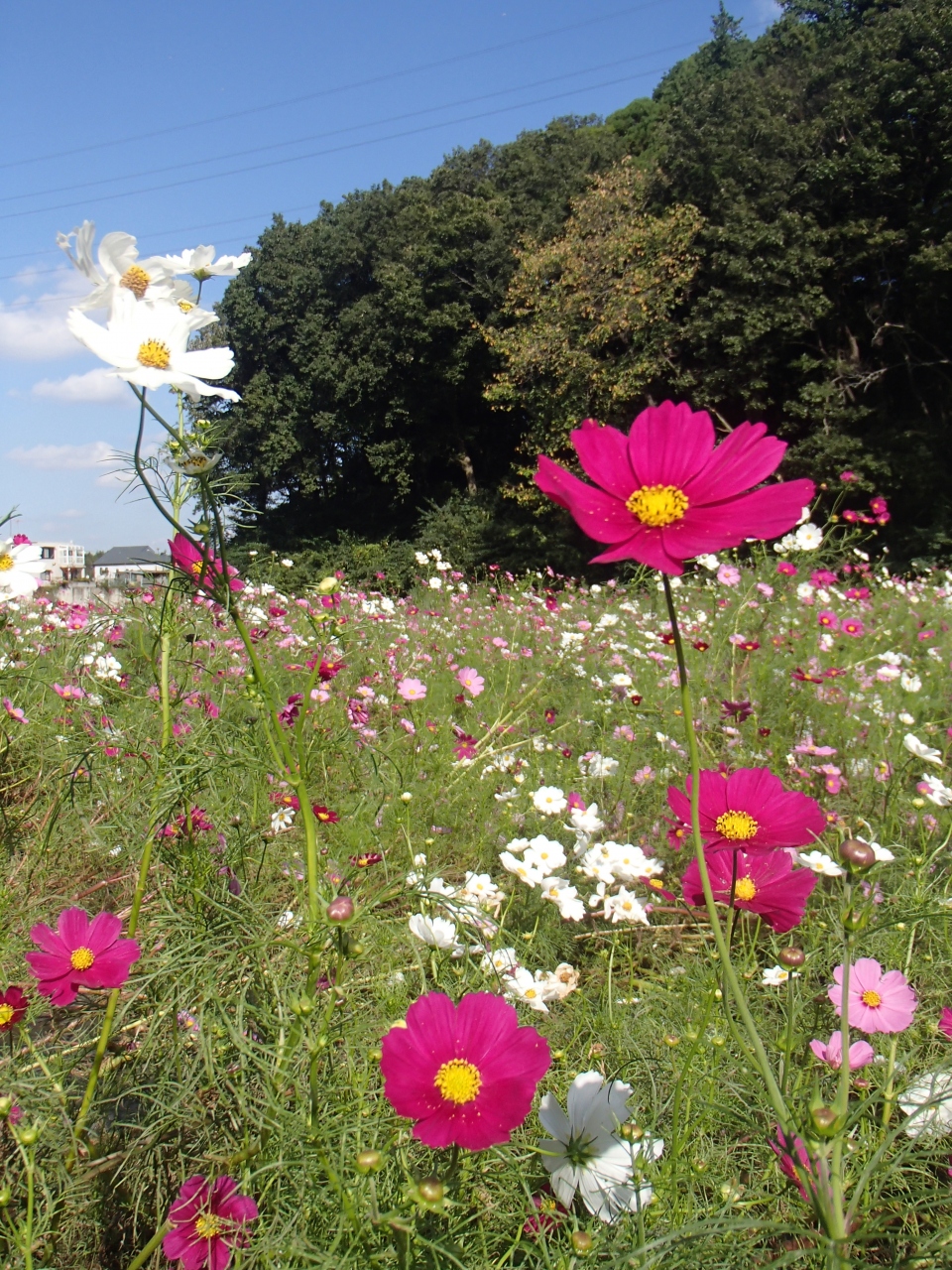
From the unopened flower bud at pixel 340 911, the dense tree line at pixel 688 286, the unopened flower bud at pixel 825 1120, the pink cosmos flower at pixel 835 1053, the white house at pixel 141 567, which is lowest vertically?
the pink cosmos flower at pixel 835 1053

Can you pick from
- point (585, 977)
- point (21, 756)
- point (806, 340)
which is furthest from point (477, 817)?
point (806, 340)

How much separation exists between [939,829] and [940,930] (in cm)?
42

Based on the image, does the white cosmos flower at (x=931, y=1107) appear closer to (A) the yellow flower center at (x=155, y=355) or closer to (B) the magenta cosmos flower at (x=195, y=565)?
(B) the magenta cosmos flower at (x=195, y=565)

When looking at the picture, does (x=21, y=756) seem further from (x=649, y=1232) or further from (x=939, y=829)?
(x=939, y=829)

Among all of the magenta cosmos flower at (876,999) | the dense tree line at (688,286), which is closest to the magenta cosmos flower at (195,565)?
the magenta cosmos flower at (876,999)

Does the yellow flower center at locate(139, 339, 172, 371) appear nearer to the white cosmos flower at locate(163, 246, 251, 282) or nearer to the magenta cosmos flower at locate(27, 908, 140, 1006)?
the white cosmos flower at locate(163, 246, 251, 282)

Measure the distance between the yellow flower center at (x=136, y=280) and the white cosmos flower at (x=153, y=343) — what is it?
0.19 feet

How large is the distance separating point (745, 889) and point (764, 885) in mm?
21

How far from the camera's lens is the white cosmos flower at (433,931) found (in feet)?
2.96

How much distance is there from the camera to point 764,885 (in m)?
0.70

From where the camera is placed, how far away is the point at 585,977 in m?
1.32

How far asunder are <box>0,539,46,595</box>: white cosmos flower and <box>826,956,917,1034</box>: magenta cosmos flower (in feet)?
4.02

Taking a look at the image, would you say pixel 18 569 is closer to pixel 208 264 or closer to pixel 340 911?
pixel 208 264

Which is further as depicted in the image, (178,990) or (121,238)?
(178,990)
